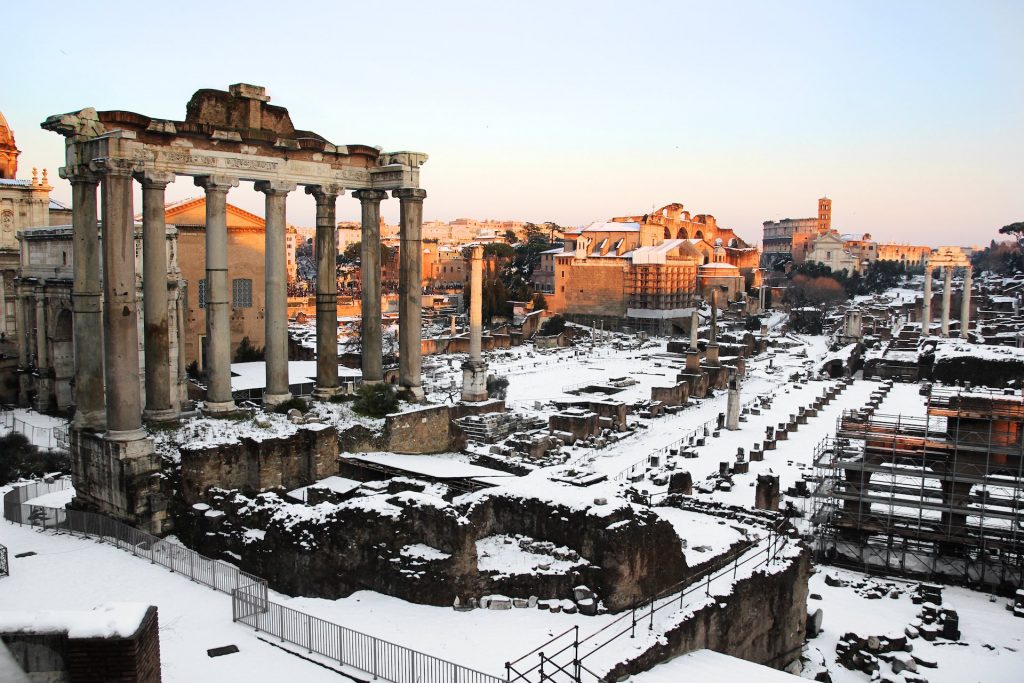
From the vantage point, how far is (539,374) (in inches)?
2200

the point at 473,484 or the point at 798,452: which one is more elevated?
the point at 473,484

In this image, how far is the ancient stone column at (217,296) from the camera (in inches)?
676

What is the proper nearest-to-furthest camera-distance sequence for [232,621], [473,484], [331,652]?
[331,652]
[232,621]
[473,484]

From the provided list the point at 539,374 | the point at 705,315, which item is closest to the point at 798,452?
the point at 539,374

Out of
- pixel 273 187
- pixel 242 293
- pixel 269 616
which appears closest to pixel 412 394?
pixel 273 187

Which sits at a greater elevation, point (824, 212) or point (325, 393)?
point (824, 212)

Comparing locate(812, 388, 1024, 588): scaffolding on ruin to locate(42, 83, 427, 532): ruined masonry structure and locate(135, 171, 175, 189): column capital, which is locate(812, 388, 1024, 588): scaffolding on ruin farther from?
locate(135, 171, 175, 189): column capital

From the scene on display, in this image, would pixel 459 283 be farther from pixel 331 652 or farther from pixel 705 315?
pixel 331 652

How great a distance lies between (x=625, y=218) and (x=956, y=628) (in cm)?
9957

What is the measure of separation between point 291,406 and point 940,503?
1701 cm

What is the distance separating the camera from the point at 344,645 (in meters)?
10.8

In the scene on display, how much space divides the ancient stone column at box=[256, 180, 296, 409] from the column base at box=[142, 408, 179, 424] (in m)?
2.46

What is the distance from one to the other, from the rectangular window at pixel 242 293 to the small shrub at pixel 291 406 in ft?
77.3

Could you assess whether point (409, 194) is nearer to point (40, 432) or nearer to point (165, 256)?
point (165, 256)
